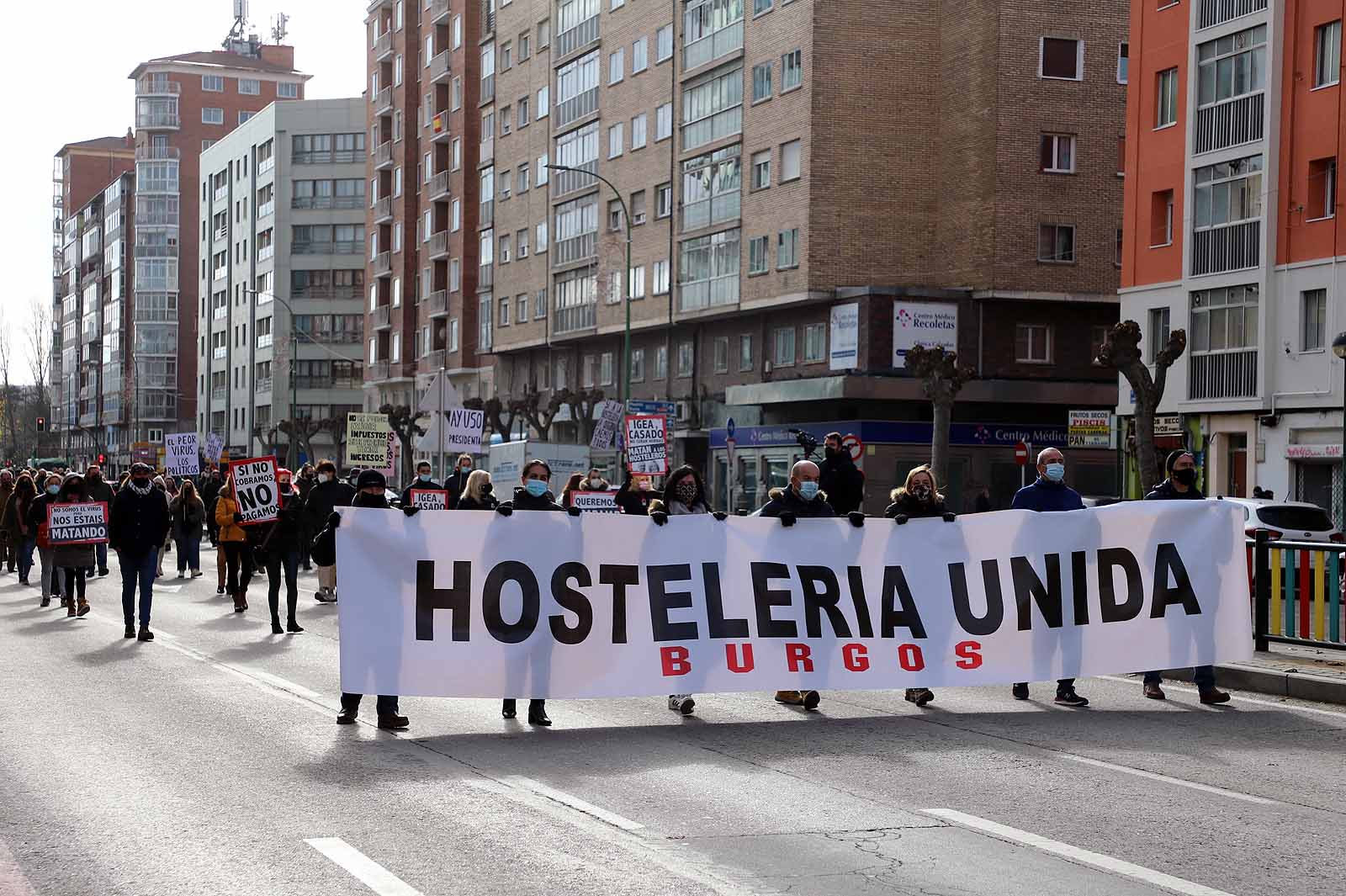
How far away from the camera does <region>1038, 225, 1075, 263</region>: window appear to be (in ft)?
176

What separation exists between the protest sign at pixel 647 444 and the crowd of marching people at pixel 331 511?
211 inches

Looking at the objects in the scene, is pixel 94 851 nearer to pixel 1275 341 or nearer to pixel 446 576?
pixel 446 576

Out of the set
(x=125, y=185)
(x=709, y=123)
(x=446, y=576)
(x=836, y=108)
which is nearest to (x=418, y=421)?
(x=709, y=123)

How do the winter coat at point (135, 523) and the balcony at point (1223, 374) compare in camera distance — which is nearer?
the winter coat at point (135, 523)

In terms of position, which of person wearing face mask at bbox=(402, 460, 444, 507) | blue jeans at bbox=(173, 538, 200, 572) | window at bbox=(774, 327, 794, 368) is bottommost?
blue jeans at bbox=(173, 538, 200, 572)

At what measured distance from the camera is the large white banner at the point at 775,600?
39.9 feet

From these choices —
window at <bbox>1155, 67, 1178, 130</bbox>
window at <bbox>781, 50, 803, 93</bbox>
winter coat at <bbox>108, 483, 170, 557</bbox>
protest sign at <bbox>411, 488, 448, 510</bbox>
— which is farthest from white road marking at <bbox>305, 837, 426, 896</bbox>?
window at <bbox>781, 50, 803, 93</bbox>

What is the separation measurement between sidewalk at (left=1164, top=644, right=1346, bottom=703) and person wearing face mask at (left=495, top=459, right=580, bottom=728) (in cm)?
561

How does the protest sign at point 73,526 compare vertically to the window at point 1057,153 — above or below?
below

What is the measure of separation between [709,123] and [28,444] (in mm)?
103765

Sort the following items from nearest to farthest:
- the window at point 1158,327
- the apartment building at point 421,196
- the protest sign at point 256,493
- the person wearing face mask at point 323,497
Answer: the person wearing face mask at point 323,497
the protest sign at point 256,493
the window at point 1158,327
the apartment building at point 421,196

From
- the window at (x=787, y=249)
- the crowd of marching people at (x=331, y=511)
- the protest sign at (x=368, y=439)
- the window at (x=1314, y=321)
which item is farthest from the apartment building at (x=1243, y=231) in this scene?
the crowd of marching people at (x=331, y=511)

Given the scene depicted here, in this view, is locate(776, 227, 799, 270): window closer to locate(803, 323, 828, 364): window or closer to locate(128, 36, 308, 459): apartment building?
locate(803, 323, 828, 364): window

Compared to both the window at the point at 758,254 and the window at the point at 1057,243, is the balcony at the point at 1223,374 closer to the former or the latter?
the window at the point at 1057,243
